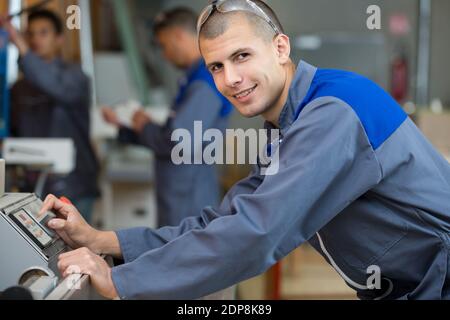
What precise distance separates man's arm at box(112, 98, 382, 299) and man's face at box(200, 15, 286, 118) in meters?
0.14

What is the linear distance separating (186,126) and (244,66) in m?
1.44

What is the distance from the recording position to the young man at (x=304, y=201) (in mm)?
1137

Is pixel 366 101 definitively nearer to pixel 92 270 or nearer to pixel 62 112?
pixel 92 270

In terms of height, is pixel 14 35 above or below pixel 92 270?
above

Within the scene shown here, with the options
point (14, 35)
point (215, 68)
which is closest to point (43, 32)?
point (14, 35)

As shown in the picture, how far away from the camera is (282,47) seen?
1343mm

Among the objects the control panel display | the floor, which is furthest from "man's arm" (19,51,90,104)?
the control panel display

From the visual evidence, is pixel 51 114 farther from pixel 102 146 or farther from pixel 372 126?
pixel 372 126

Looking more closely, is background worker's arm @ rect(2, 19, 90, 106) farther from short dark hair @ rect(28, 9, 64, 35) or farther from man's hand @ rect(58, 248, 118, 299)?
man's hand @ rect(58, 248, 118, 299)

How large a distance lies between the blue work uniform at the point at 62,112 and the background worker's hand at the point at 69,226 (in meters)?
1.44

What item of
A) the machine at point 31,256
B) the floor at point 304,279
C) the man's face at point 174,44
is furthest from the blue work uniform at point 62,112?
the machine at point 31,256

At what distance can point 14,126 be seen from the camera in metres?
2.97

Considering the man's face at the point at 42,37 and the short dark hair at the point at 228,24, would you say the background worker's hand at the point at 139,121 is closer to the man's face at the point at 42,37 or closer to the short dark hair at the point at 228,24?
the man's face at the point at 42,37
